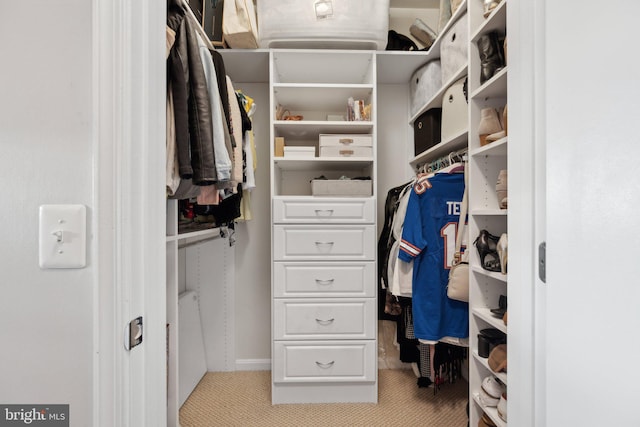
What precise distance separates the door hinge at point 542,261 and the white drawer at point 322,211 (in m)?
1.23

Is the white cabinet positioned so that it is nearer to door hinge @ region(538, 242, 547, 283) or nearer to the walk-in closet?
the walk-in closet

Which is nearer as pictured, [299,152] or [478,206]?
[478,206]

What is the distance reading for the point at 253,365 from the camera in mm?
2189

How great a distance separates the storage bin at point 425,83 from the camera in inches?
73.6

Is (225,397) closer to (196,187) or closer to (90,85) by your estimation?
(196,187)

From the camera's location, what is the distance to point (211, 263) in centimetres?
218

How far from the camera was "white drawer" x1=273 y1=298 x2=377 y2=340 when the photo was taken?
1745mm

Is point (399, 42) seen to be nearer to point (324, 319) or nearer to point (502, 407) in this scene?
point (324, 319)

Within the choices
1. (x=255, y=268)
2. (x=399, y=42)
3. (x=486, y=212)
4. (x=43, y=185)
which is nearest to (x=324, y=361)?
(x=255, y=268)

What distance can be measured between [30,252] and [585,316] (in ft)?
2.70

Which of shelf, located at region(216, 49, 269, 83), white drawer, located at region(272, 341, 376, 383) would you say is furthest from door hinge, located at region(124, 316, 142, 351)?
shelf, located at region(216, 49, 269, 83)

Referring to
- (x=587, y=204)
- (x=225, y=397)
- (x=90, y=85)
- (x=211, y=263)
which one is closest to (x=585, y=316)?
(x=587, y=204)

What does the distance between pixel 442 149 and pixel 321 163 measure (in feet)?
2.36

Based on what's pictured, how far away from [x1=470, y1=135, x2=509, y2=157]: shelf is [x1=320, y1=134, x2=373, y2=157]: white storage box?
622mm
